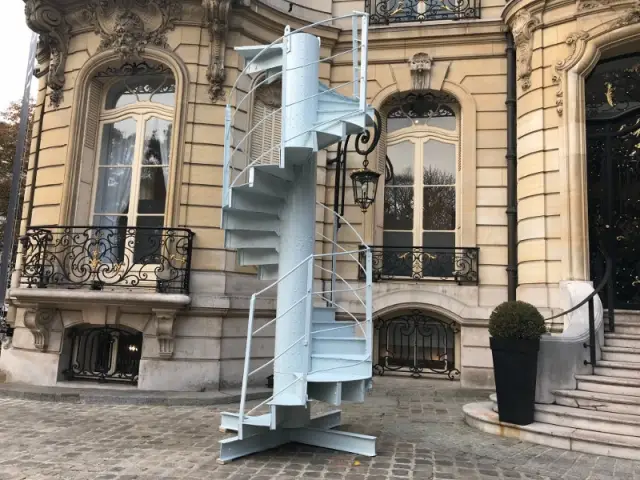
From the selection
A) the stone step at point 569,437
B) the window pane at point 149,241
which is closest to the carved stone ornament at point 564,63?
the stone step at point 569,437

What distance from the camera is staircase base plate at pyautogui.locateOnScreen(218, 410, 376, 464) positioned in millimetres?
4773

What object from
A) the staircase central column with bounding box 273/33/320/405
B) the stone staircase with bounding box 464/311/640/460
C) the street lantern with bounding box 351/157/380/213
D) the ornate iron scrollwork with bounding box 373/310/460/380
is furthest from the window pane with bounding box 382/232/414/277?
the staircase central column with bounding box 273/33/320/405

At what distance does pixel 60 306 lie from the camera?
8242mm

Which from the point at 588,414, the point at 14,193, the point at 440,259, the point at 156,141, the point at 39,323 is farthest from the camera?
the point at 14,193

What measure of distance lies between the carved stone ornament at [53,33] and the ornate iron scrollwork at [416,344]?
271 inches

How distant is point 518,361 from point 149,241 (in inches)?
226

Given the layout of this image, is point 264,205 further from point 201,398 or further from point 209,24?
point 209,24

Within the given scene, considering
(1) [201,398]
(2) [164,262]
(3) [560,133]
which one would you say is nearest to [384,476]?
(1) [201,398]

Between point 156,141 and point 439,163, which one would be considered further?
point 439,163

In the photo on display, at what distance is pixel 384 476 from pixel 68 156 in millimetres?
7210

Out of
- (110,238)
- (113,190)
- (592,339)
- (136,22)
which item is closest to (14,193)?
(113,190)

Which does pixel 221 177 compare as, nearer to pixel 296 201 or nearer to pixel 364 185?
pixel 364 185

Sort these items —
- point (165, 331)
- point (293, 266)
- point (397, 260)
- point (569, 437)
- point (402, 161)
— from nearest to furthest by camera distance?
point (569, 437) → point (293, 266) → point (165, 331) → point (397, 260) → point (402, 161)

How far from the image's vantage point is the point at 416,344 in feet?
30.4
